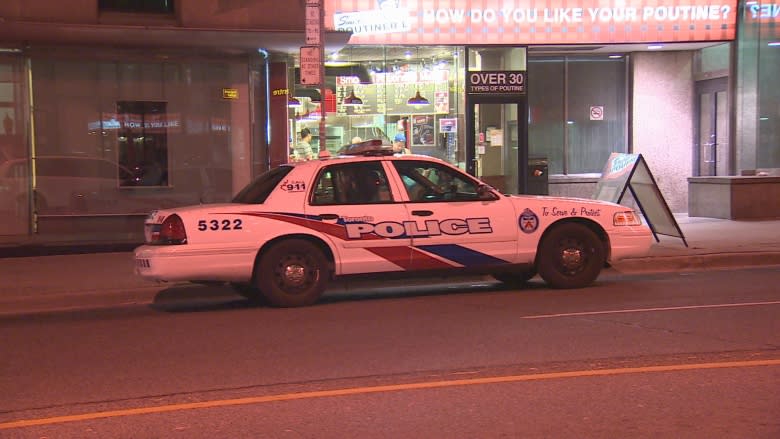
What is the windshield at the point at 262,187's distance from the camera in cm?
965

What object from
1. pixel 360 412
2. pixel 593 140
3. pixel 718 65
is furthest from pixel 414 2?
pixel 360 412

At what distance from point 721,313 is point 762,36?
11442 mm

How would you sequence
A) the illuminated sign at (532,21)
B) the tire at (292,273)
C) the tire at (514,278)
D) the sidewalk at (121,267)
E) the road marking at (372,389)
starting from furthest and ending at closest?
1. the illuminated sign at (532,21)
2. the tire at (514,278)
3. the sidewalk at (121,267)
4. the tire at (292,273)
5. the road marking at (372,389)

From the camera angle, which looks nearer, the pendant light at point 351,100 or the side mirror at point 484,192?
the side mirror at point 484,192

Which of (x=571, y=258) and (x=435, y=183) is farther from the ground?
(x=435, y=183)

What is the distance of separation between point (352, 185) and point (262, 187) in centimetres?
106

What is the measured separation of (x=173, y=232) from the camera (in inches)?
359

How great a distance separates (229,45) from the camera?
581 inches

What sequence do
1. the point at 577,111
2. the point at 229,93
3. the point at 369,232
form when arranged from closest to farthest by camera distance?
the point at 369,232 < the point at 229,93 < the point at 577,111

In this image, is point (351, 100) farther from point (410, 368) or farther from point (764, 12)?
point (410, 368)

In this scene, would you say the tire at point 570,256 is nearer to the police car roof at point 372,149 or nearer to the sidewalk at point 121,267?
the sidewalk at point 121,267

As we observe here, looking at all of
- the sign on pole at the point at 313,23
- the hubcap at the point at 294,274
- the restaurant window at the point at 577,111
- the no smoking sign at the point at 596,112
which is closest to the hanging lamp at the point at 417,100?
the restaurant window at the point at 577,111

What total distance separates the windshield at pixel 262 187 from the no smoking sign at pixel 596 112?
11.0 meters

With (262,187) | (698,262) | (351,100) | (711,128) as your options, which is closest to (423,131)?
(351,100)
